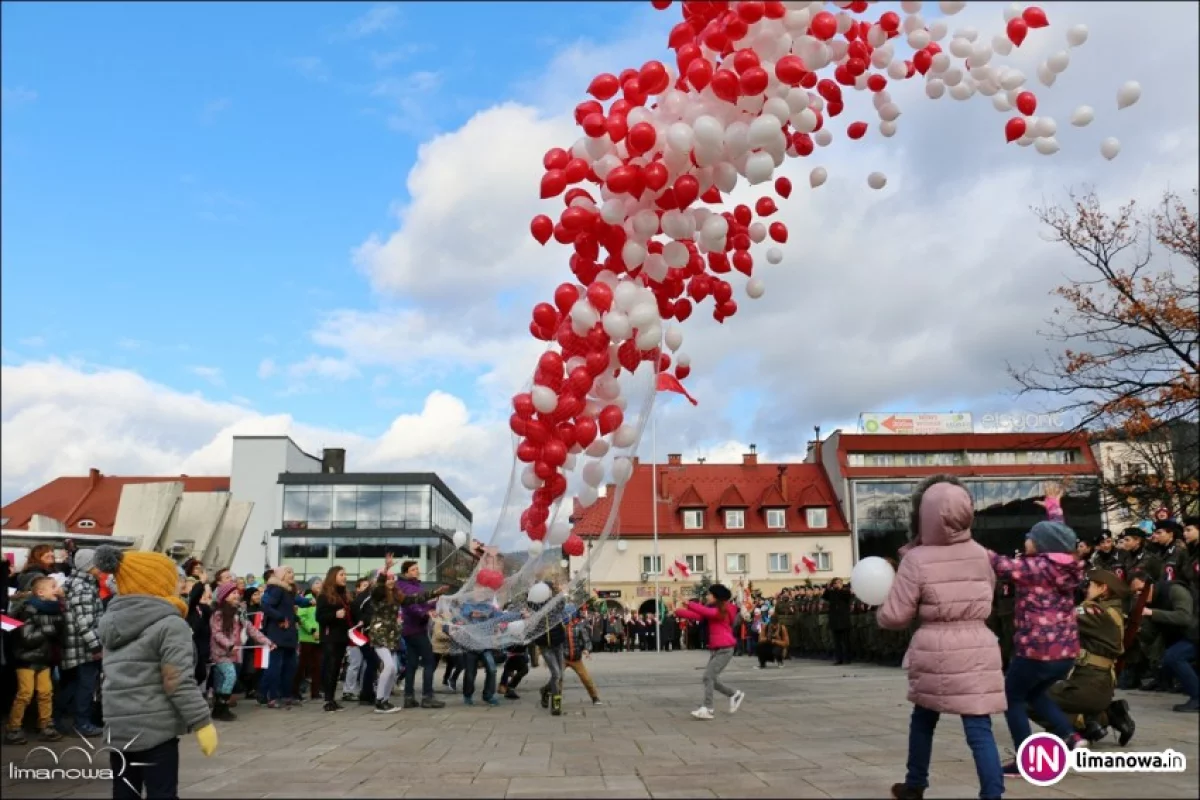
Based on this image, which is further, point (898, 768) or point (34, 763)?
point (34, 763)

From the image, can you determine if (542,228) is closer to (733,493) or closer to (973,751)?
(973,751)

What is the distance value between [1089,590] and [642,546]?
46.9 m

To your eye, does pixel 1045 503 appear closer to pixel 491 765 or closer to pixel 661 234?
pixel 661 234

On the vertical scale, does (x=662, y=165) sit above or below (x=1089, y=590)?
above

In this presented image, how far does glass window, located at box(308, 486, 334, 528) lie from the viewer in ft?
188

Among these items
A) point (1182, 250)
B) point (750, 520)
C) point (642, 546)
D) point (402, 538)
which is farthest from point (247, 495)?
point (1182, 250)

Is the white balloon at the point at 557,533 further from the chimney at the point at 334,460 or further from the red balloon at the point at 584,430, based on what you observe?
the chimney at the point at 334,460

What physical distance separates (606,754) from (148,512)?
46.0ft

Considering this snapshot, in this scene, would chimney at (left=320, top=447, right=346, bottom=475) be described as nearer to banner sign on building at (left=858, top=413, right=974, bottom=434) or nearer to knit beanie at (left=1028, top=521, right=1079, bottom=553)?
banner sign on building at (left=858, top=413, right=974, bottom=434)

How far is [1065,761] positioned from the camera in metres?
6.50

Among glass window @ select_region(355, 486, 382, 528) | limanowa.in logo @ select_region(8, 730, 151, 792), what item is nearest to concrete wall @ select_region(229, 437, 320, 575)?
glass window @ select_region(355, 486, 382, 528)

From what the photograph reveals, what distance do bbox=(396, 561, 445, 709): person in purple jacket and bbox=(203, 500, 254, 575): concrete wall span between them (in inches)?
425

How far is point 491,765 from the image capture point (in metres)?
7.40

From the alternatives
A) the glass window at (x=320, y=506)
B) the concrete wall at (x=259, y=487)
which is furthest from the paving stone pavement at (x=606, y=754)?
the concrete wall at (x=259, y=487)
